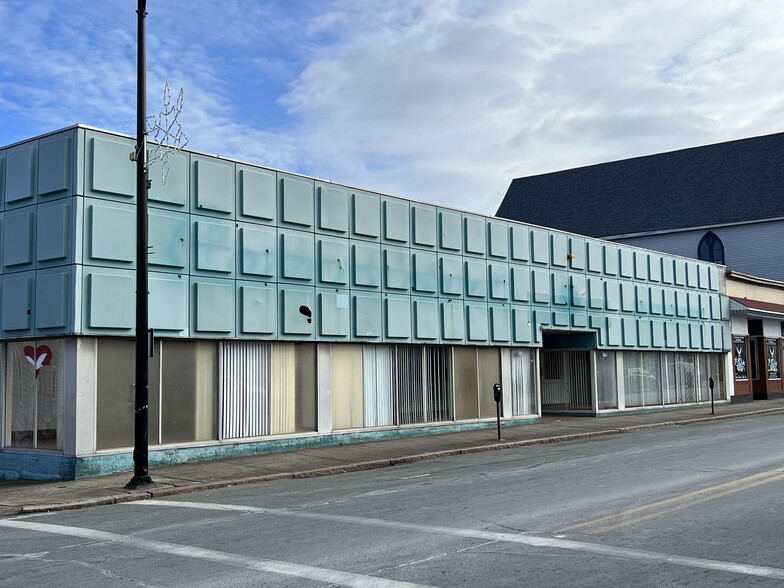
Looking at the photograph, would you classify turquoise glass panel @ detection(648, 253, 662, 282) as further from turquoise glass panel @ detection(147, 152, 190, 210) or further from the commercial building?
turquoise glass panel @ detection(147, 152, 190, 210)

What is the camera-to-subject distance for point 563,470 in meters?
14.7

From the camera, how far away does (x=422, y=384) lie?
22891mm

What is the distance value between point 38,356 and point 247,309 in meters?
4.30

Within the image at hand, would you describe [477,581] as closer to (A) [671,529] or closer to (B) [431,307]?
(A) [671,529]

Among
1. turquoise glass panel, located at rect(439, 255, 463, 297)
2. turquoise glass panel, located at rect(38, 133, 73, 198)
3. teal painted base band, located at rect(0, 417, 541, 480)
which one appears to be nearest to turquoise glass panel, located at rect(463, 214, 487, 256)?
turquoise glass panel, located at rect(439, 255, 463, 297)

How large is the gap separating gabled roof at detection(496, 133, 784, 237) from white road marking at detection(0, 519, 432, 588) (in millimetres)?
50286

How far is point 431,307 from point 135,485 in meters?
11.1

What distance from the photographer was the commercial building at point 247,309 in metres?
15.7

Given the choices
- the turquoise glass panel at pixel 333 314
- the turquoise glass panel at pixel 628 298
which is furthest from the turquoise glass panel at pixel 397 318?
the turquoise glass panel at pixel 628 298

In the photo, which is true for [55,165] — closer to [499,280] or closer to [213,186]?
[213,186]

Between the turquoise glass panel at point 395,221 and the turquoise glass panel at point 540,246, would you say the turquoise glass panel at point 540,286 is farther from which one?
the turquoise glass panel at point 395,221

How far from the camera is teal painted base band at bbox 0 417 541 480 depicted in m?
15.2

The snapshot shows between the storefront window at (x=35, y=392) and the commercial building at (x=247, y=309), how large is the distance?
4cm

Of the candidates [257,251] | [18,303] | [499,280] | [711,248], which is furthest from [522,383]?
[711,248]
